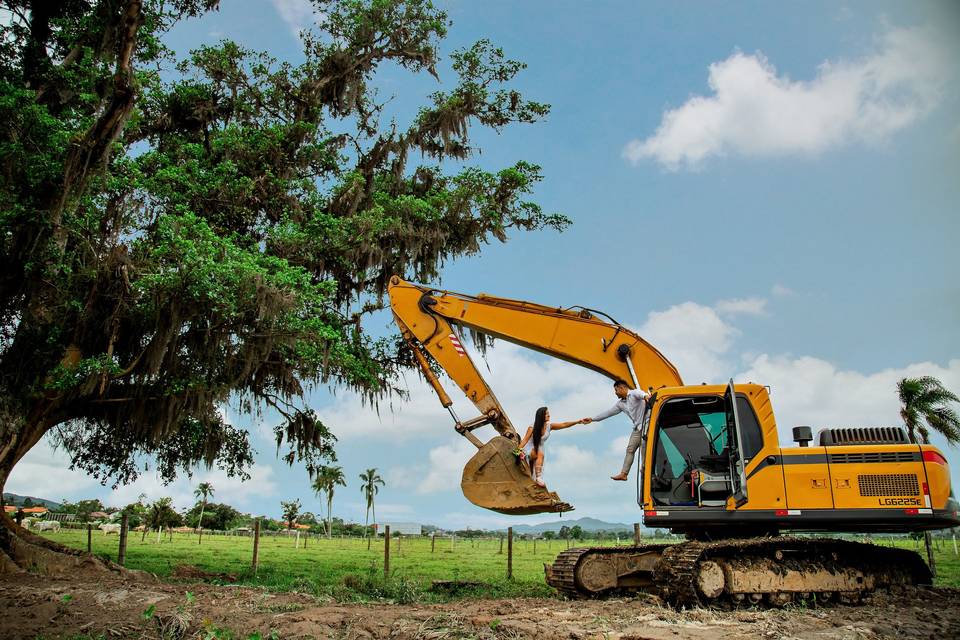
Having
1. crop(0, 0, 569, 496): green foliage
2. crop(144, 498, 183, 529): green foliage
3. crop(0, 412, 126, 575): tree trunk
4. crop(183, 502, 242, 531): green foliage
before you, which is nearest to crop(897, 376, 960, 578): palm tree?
crop(0, 0, 569, 496): green foliage

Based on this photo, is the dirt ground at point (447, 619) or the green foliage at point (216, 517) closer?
the dirt ground at point (447, 619)

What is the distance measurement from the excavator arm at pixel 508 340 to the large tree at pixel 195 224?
127 inches

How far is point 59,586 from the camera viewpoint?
31.8 feet

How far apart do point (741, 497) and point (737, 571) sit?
798 millimetres

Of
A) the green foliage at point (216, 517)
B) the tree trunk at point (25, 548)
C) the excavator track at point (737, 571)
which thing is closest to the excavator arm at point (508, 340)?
the excavator track at point (737, 571)

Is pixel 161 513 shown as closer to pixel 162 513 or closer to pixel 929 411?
pixel 162 513

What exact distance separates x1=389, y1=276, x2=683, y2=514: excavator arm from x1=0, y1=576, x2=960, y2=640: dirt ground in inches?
52.3

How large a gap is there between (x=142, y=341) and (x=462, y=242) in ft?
22.9

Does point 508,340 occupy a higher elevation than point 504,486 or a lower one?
Answer: higher

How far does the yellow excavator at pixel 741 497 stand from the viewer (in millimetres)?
7801

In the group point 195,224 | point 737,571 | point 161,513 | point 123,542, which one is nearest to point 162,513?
point 161,513

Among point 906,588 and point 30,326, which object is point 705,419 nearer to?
point 906,588

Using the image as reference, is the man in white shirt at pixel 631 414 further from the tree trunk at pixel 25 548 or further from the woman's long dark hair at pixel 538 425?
the tree trunk at pixel 25 548

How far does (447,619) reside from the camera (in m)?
6.74
